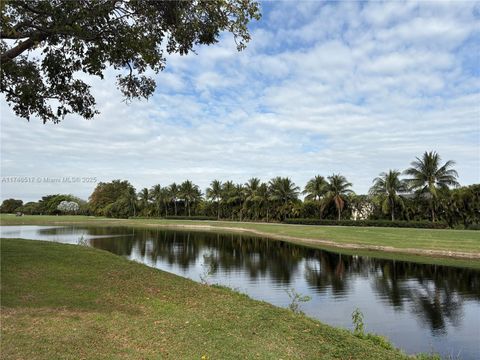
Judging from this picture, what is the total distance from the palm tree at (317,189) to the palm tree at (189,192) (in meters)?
34.7

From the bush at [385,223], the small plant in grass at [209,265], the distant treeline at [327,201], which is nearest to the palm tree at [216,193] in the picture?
the distant treeline at [327,201]

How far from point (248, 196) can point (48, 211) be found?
77.0m

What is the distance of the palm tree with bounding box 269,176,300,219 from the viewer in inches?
2889

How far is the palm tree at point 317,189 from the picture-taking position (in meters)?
66.2

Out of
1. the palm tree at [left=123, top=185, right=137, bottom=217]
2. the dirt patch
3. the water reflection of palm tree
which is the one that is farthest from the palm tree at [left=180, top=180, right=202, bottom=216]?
the water reflection of palm tree

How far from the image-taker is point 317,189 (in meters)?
67.2

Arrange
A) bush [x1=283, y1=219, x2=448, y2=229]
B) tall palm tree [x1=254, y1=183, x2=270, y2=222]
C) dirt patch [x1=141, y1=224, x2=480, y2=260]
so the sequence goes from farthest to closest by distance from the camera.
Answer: tall palm tree [x1=254, y1=183, x2=270, y2=222], bush [x1=283, y1=219, x2=448, y2=229], dirt patch [x1=141, y1=224, x2=480, y2=260]

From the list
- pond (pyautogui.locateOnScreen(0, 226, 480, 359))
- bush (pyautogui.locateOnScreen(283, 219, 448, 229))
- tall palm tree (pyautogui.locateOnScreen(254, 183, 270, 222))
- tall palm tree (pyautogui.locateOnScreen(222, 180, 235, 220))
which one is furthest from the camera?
tall palm tree (pyautogui.locateOnScreen(222, 180, 235, 220))

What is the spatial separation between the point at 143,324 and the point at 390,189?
53.7 metres

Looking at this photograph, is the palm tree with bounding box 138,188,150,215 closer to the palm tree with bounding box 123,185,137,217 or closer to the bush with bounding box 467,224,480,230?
the palm tree with bounding box 123,185,137,217

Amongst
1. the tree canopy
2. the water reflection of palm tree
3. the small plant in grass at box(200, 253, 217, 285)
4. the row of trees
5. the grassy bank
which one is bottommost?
the water reflection of palm tree

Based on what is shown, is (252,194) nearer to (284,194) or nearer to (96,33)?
(284,194)

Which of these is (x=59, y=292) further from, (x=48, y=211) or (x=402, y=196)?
(x=48, y=211)

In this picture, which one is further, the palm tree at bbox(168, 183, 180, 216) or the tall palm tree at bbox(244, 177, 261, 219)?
the palm tree at bbox(168, 183, 180, 216)
